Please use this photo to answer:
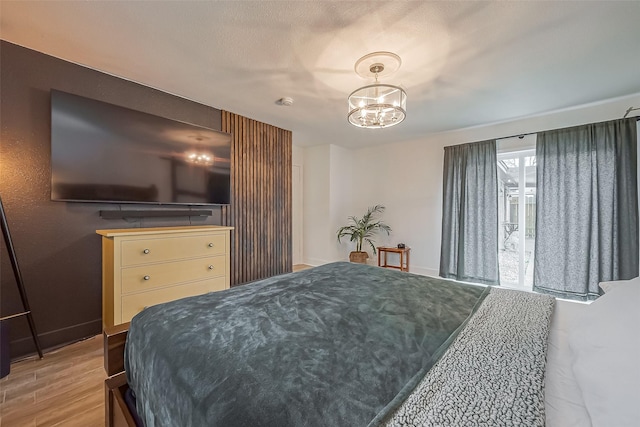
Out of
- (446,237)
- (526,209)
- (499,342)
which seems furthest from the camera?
(446,237)

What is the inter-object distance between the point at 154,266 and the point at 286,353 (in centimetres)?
196

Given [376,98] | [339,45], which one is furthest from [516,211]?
[339,45]

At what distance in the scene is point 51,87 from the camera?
210cm

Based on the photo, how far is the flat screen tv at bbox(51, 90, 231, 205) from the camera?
2082mm

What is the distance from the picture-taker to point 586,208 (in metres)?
2.96

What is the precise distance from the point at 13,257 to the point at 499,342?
306 cm

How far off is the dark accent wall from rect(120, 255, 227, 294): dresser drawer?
50cm

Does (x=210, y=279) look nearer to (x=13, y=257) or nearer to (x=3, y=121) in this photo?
(x=13, y=257)

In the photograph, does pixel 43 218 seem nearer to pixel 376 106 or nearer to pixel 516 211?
pixel 376 106

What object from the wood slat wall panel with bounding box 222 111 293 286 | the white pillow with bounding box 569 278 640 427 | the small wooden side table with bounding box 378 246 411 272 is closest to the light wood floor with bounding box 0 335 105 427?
the wood slat wall panel with bounding box 222 111 293 286

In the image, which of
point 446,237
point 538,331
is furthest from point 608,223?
→ point 538,331

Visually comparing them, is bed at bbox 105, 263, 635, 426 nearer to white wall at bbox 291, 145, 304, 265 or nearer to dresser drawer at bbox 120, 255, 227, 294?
dresser drawer at bbox 120, 255, 227, 294

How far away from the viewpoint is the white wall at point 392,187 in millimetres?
4203

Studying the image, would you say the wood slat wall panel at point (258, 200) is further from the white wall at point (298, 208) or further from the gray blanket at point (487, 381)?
the gray blanket at point (487, 381)
